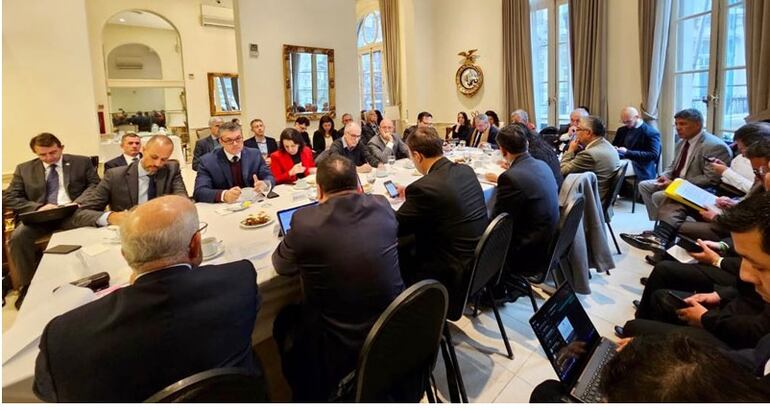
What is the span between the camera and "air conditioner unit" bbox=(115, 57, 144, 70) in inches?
441

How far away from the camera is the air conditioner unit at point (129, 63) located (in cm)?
1119

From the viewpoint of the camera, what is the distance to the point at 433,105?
29.1 feet

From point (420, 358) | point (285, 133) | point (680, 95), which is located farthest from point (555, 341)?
point (680, 95)

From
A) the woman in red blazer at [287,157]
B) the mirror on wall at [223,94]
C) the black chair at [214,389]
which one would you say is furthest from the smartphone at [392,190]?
the mirror on wall at [223,94]

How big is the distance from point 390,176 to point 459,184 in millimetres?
1745

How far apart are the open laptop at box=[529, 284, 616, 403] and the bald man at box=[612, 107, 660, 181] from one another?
165 inches

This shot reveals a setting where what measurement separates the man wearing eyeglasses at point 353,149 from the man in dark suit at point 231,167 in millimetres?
936

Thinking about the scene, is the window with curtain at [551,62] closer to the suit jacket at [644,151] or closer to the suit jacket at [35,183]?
the suit jacket at [644,151]

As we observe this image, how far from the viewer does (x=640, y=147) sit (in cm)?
513

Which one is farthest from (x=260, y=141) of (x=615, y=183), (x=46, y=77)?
(x=615, y=183)

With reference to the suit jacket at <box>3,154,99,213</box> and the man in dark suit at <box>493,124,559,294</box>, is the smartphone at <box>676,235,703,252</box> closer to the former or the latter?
the man in dark suit at <box>493,124,559,294</box>

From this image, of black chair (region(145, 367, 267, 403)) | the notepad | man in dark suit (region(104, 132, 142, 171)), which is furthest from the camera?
man in dark suit (region(104, 132, 142, 171))

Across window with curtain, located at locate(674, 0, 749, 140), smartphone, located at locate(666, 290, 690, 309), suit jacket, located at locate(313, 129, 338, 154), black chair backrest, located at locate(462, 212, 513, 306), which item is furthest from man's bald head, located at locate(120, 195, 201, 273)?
window with curtain, located at locate(674, 0, 749, 140)

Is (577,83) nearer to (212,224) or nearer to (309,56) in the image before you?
(309,56)
